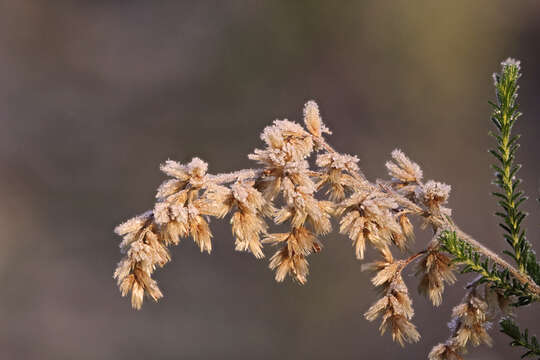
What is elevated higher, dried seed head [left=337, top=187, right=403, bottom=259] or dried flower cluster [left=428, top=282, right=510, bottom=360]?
dried seed head [left=337, top=187, right=403, bottom=259]

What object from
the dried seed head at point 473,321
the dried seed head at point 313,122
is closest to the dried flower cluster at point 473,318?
the dried seed head at point 473,321

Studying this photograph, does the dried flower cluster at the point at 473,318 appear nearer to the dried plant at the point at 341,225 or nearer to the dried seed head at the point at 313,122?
the dried plant at the point at 341,225

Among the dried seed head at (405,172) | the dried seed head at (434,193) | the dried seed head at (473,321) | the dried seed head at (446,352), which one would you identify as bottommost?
the dried seed head at (446,352)

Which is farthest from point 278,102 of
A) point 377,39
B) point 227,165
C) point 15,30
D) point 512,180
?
point 512,180

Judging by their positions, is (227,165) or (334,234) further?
(227,165)

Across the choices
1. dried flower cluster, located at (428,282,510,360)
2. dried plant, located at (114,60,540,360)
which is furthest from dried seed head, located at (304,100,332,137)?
dried flower cluster, located at (428,282,510,360)

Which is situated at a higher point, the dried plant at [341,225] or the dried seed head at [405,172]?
the dried seed head at [405,172]

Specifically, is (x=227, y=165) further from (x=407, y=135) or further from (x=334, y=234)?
(x=407, y=135)

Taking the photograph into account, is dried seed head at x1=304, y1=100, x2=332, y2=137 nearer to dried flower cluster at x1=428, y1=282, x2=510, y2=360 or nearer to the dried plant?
the dried plant
